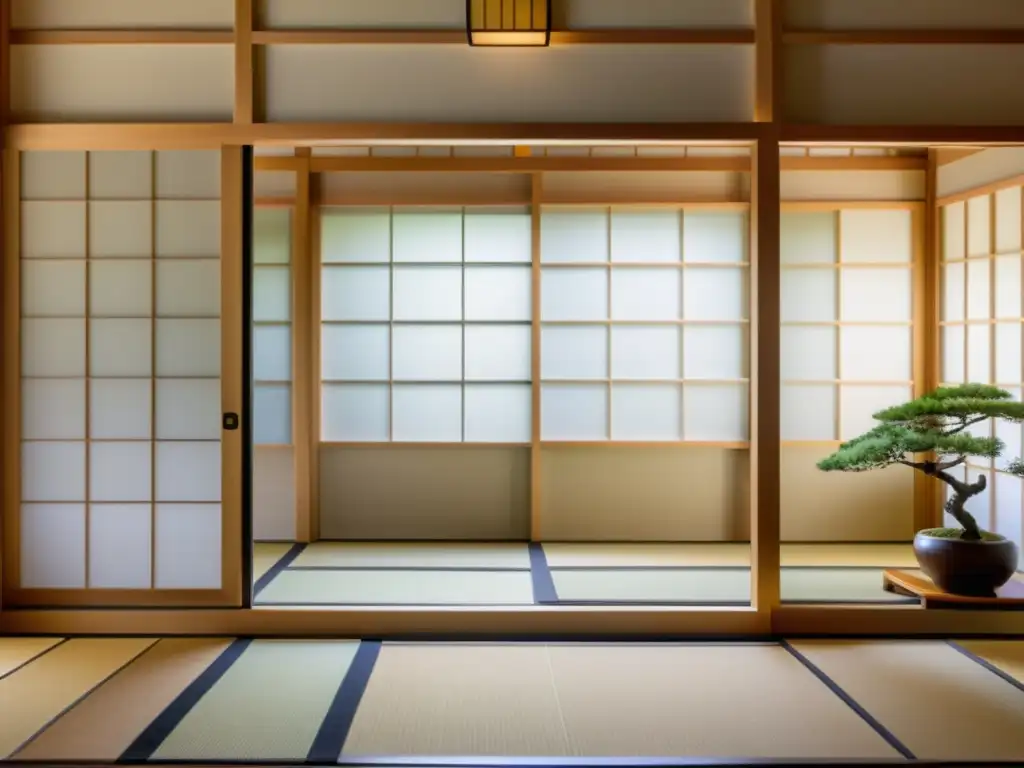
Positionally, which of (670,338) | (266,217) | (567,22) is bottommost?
(670,338)

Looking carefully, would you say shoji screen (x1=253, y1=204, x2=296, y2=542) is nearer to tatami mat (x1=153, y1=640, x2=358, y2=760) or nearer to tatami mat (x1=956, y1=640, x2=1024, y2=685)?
tatami mat (x1=153, y1=640, x2=358, y2=760)

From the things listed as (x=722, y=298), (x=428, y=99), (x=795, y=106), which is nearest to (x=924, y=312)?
(x=722, y=298)

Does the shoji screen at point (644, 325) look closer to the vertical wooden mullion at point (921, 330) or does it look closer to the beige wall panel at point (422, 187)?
the beige wall panel at point (422, 187)

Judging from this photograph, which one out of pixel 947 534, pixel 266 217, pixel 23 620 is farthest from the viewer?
pixel 266 217

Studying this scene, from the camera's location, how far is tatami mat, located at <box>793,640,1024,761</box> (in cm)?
253

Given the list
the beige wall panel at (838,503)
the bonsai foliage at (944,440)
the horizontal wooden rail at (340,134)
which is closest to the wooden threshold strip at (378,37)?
the horizontal wooden rail at (340,134)

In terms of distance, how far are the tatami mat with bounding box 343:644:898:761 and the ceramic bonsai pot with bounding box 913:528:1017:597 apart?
93cm

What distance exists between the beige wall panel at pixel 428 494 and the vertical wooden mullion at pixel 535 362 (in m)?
0.09

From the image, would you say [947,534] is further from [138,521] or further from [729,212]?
[138,521]

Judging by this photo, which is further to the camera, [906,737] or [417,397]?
[417,397]

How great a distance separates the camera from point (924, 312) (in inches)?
219

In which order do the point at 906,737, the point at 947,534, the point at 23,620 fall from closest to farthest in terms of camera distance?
the point at 906,737
the point at 23,620
the point at 947,534

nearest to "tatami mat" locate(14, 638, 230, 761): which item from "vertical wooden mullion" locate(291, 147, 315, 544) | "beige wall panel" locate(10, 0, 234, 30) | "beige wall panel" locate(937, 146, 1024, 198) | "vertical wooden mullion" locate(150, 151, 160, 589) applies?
"vertical wooden mullion" locate(150, 151, 160, 589)

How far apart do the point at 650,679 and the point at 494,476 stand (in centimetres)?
260
